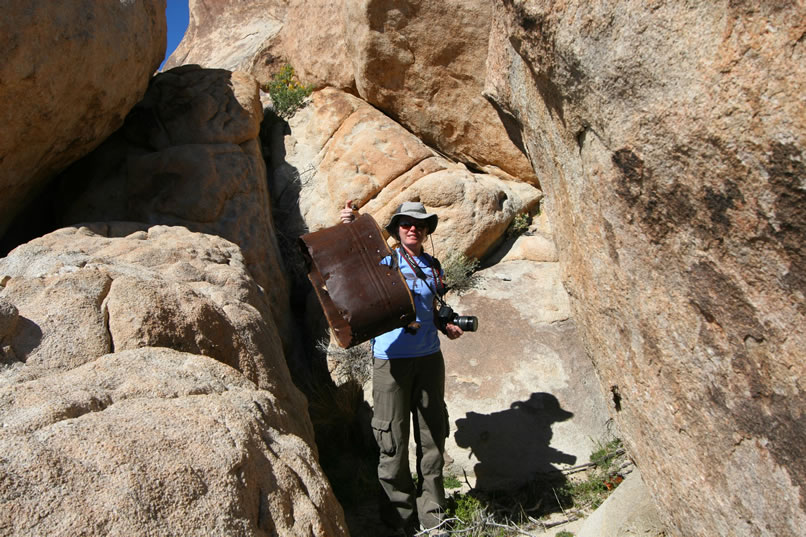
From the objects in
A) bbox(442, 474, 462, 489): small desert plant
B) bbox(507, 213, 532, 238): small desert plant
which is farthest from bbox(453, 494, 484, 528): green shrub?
bbox(507, 213, 532, 238): small desert plant

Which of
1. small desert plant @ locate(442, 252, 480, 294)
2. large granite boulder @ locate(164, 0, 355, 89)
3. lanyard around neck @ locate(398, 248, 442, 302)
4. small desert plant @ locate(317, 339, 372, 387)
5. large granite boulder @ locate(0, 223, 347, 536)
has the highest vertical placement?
large granite boulder @ locate(164, 0, 355, 89)

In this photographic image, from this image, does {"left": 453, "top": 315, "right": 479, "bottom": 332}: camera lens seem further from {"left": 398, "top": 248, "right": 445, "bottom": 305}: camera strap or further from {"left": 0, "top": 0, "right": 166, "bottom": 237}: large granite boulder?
{"left": 0, "top": 0, "right": 166, "bottom": 237}: large granite boulder

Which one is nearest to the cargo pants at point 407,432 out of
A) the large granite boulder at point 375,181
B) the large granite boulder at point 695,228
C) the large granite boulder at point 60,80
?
the large granite boulder at point 695,228

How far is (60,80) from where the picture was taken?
371 cm

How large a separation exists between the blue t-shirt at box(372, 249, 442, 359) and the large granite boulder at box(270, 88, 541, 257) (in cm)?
228

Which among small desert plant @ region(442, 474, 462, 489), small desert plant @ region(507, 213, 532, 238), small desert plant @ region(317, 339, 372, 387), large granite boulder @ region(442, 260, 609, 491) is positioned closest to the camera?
small desert plant @ region(442, 474, 462, 489)

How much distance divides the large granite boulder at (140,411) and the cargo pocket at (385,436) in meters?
0.57

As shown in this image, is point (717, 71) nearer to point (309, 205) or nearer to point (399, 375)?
point (399, 375)

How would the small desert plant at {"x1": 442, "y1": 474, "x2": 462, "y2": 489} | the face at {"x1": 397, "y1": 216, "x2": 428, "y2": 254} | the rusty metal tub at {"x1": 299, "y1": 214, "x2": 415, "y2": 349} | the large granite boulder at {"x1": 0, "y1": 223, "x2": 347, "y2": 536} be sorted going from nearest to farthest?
the large granite boulder at {"x1": 0, "y1": 223, "x2": 347, "y2": 536} → the rusty metal tub at {"x1": 299, "y1": 214, "x2": 415, "y2": 349} → the face at {"x1": 397, "y1": 216, "x2": 428, "y2": 254} → the small desert plant at {"x1": 442, "y1": 474, "x2": 462, "y2": 489}

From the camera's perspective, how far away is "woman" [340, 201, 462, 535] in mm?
3398

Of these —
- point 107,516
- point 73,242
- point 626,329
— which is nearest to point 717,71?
point 626,329

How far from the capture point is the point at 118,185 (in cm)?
489

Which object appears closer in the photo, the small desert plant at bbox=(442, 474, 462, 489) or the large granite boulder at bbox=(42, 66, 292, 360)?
the small desert plant at bbox=(442, 474, 462, 489)

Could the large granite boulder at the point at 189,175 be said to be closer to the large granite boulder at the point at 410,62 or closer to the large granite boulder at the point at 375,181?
the large granite boulder at the point at 375,181
